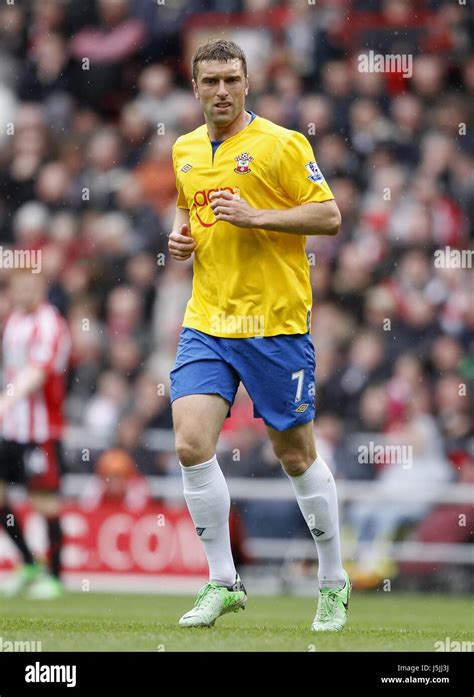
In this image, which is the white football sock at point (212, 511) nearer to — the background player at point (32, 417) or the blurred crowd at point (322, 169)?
the background player at point (32, 417)

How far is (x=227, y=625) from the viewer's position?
7.04 metres

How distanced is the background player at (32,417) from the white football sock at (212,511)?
13.5ft

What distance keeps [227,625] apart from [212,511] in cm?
69

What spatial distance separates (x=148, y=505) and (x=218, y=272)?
6.06 meters

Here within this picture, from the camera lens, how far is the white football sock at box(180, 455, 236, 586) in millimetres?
6613

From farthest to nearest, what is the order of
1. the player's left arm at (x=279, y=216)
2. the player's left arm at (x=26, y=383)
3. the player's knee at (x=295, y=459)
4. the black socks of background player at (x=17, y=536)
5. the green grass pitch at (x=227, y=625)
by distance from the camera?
the player's left arm at (x=26, y=383) < the black socks of background player at (x=17, y=536) < the player's knee at (x=295, y=459) < the player's left arm at (x=279, y=216) < the green grass pitch at (x=227, y=625)

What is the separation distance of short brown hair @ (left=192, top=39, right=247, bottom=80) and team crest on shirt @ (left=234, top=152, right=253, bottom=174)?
40cm

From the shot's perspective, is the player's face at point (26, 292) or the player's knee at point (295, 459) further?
the player's face at point (26, 292)

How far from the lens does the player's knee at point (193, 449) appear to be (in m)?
6.49

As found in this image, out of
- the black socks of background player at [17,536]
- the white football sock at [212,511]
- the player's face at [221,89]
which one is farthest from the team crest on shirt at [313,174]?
the black socks of background player at [17,536]

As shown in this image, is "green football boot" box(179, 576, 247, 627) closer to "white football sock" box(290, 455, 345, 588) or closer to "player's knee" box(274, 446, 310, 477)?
"white football sock" box(290, 455, 345, 588)

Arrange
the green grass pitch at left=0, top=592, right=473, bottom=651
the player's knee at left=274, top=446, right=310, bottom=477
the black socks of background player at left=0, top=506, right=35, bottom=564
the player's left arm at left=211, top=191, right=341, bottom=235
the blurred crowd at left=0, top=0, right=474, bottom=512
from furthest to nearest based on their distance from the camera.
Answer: the blurred crowd at left=0, top=0, right=474, bottom=512
the black socks of background player at left=0, top=506, right=35, bottom=564
the player's knee at left=274, top=446, right=310, bottom=477
the player's left arm at left=211, top=191, right=341, bottom=235
the green grass pitch at left=0, top=592, right=473, bottom=651

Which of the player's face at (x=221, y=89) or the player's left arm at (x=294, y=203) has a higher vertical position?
the player's face at (x=221, y=89)

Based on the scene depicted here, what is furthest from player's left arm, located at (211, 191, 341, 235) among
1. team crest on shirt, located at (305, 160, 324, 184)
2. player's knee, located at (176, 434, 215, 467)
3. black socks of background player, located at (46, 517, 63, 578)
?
black socks of background player, located at (46, 517, 63, 578)
